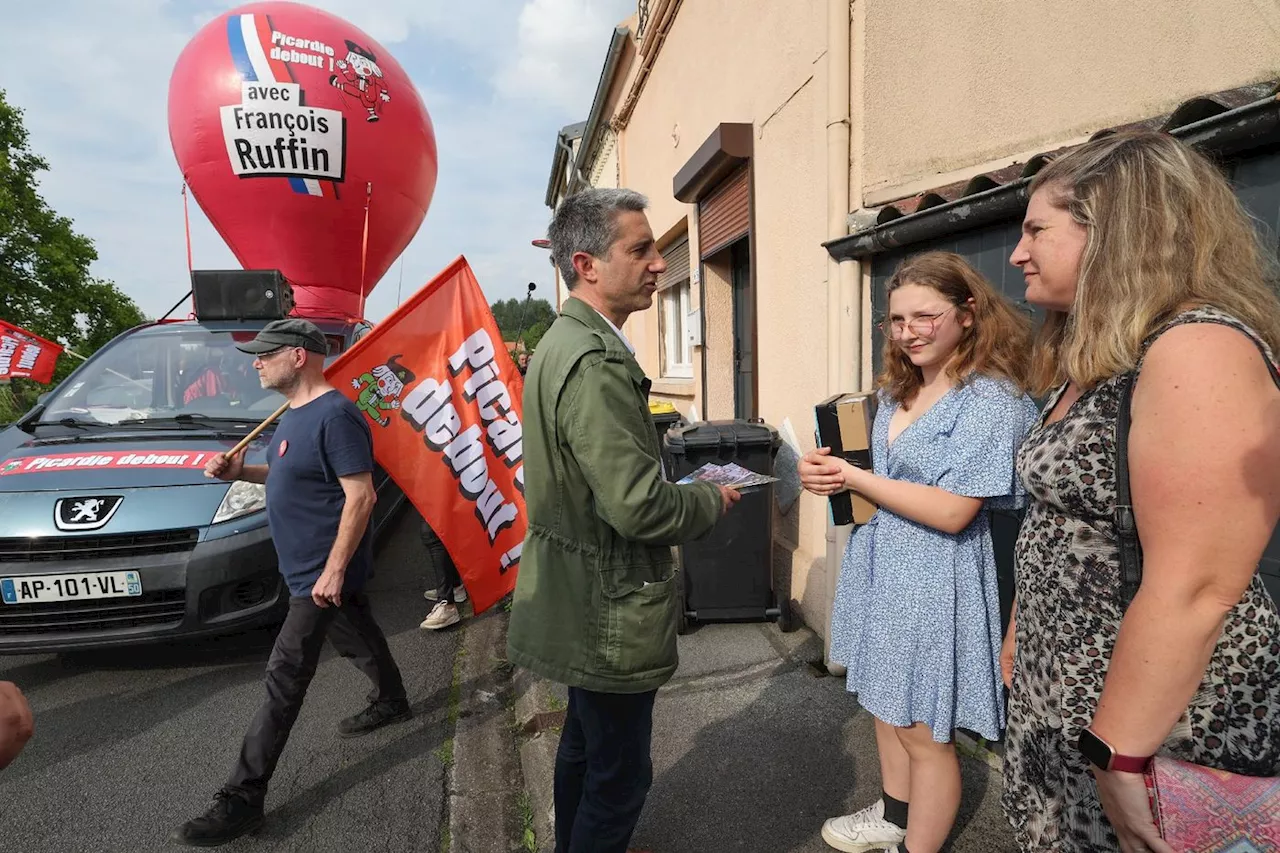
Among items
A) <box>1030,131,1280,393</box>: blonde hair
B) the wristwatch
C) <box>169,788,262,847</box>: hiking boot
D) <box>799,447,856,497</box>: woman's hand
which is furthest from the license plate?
<box>1030,131,1280,393</box>: blonde hair

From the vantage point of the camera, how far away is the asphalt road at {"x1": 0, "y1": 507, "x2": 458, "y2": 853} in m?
2.44

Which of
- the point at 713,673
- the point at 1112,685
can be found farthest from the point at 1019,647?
the point at 713,673

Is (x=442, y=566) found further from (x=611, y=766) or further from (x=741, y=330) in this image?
(x=741, y=330)

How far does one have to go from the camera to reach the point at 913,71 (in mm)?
3021

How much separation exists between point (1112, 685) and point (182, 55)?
9001 mm

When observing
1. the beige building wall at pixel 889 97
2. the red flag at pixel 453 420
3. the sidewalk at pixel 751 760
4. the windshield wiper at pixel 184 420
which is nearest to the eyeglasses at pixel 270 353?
the red flag at pixel 453 420

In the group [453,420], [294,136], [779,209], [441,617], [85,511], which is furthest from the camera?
[294,136]

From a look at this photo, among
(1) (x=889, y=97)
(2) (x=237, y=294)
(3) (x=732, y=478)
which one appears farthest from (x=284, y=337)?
(1) (x=889, y=97)

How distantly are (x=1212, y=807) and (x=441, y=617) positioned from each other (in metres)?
3.99

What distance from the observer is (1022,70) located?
262cm

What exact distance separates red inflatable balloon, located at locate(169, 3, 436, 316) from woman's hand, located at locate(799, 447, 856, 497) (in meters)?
5.46

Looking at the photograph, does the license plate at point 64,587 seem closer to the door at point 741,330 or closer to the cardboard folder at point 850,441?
the cardboard folder at point 850,441

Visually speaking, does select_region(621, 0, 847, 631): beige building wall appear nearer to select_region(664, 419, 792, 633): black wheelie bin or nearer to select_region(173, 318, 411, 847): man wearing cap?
select_region(664, 419, 792, 633): black wheelie bin

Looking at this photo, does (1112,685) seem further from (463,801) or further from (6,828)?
(6,828)
